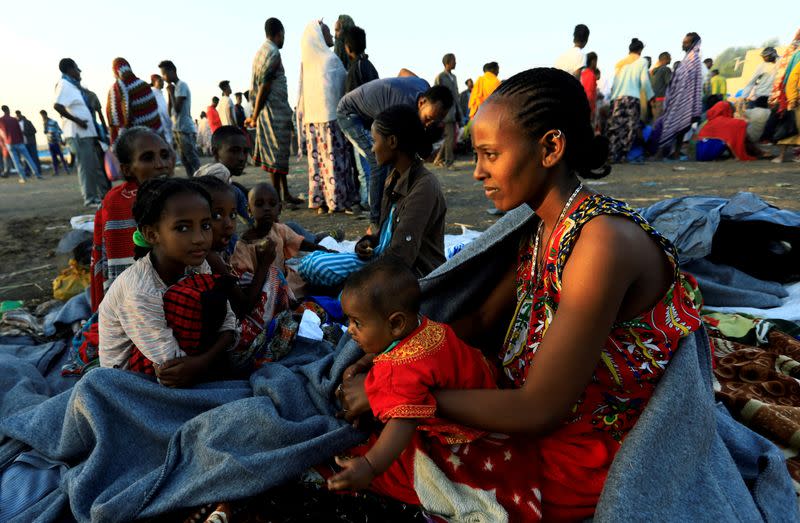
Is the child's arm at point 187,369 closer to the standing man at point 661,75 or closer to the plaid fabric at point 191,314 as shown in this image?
the plaid fabric at point 191,314

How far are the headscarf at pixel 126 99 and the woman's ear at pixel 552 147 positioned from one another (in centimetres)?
544

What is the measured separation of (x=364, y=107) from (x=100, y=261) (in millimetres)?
3052

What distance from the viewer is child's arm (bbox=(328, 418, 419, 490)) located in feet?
4.12

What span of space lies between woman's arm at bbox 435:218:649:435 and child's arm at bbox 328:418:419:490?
0.24m

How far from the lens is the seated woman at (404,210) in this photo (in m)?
2.78

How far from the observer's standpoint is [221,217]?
2.74 metres

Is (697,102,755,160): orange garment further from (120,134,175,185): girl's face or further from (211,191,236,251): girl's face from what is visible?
(120,134,175,185): girl's face

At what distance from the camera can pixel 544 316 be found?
141 cm

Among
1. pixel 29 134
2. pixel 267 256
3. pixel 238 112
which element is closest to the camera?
pixel 267 256

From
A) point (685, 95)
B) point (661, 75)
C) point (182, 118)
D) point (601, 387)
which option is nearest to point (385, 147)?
point (601, 387)

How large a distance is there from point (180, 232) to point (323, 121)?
450 centimetres

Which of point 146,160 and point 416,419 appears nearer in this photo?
point 416,419

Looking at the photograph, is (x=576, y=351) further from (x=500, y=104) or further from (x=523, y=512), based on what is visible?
(x=500, y=104)

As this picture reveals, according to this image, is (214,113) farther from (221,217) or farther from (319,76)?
(221,217)
